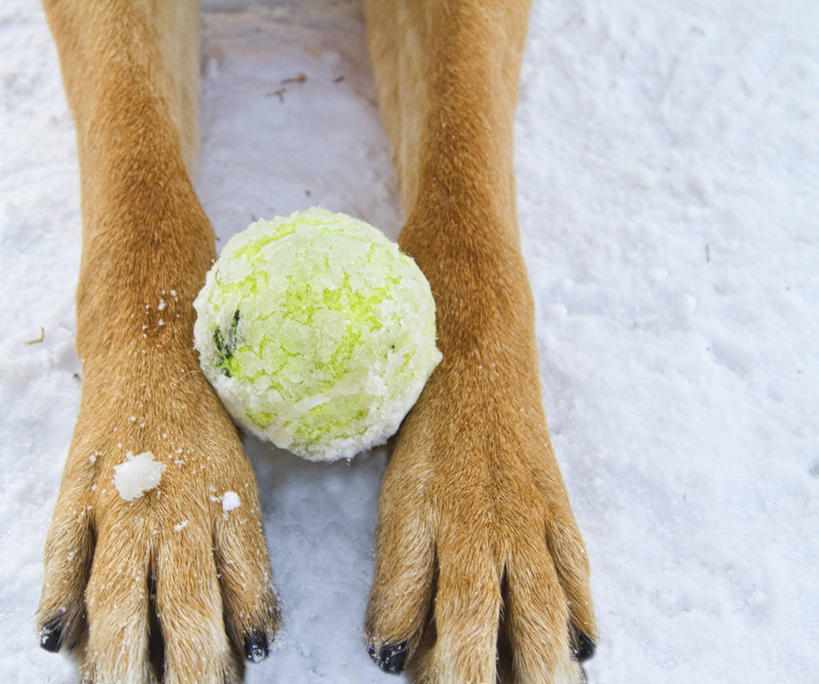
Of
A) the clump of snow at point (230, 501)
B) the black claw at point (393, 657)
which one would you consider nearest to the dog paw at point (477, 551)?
the black claw at point (393, 657)

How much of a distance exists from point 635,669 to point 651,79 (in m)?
1.70

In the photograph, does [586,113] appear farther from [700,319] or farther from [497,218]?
[497,218]

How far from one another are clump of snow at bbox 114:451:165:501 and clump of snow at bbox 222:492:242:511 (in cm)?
10

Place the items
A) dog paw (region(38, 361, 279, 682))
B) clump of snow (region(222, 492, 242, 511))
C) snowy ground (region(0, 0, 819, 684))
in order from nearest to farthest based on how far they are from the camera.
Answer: dog paw (region(38, 361, 279, 682))
clump of snow (region(222, 492, 242, 511))
snowy ground (region(0, 0, 819, 684))

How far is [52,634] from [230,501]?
0.29 metres

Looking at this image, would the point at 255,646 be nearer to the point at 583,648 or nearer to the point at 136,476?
the point at 136,476

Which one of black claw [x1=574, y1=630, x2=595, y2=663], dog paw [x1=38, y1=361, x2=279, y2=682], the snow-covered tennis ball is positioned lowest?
black claw [x1=574, y1=630, x2=595, y2=663]

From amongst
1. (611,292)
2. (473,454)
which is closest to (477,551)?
(473,454)

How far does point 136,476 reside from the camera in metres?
1.03

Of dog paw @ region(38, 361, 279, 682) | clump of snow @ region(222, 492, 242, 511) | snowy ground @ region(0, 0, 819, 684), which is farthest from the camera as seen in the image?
snowy ground @ region(0, 0, 819, 684)

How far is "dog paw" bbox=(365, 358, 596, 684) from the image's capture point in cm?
101

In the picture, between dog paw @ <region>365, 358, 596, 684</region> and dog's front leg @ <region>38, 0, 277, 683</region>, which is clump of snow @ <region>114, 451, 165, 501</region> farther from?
dog paw @ <region>365, 358, 596, 684</region>

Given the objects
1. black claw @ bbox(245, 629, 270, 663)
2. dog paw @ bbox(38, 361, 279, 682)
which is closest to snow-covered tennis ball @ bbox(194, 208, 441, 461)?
dog paw @ bbox(38, 361, 279, 682)

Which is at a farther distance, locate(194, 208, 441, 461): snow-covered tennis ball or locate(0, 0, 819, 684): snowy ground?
locate(0, 0, 819, 684): snowy ground
